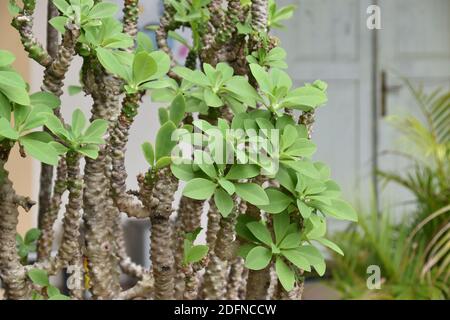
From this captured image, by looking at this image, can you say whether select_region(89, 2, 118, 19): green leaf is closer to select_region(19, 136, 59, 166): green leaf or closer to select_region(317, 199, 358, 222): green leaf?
select_region(19, 136, 59, 166): green leaf

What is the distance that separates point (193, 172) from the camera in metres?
0.51

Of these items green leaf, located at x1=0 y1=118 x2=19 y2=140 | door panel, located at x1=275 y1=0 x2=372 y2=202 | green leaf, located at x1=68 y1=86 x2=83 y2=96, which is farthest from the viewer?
door panel, located at x1=275 y1=0 x2=372 y2=202

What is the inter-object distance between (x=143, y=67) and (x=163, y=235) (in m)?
0.15

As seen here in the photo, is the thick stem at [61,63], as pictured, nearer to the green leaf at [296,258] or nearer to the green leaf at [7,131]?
the green leaf at [7,131]

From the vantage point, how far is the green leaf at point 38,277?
1.96 ft

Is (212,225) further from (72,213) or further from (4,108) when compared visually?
(4,108)

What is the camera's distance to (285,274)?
0.53 metres

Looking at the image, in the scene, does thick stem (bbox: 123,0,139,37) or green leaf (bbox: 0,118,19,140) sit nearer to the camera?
green leaf (bbox: 0,118,19,140)

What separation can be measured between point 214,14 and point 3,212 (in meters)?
0.30

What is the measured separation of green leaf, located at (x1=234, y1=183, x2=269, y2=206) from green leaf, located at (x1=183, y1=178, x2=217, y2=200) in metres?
0.02

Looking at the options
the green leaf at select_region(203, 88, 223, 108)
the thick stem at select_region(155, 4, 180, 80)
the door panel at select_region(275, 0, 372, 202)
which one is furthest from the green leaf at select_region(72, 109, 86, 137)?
the door panel at select_region(275, 0, 372, 202)

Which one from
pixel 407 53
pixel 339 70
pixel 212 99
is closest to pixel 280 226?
pixel 212 99

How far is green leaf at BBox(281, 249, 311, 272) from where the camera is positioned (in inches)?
20.5
